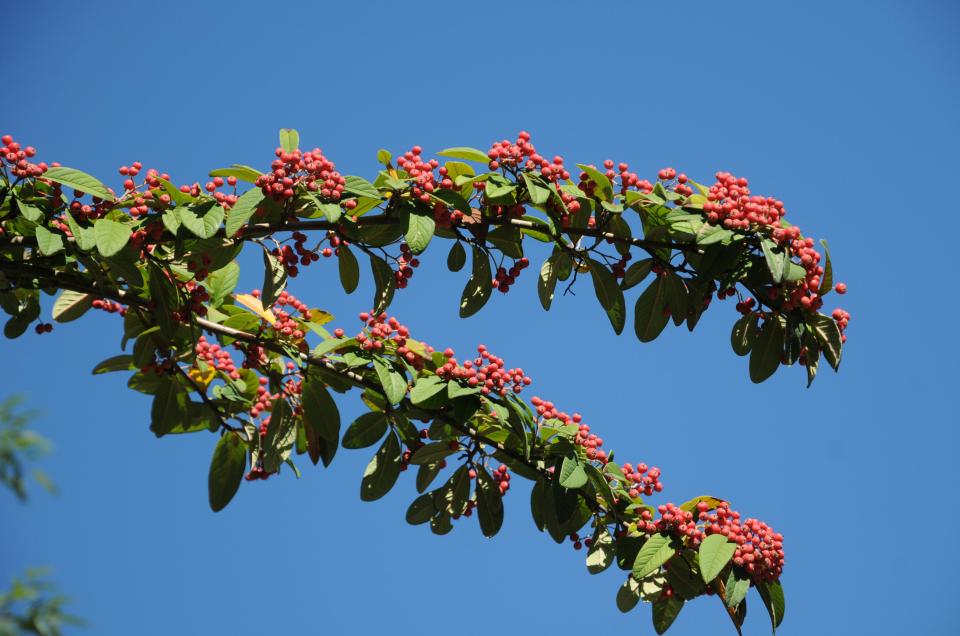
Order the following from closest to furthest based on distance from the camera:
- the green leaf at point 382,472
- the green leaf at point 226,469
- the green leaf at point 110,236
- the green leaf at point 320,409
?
1. the green leaf at point 110,236
2. the green leaf at point 320,409
3. the green leaf at point 382,472
4. the green leaf at point 226,469

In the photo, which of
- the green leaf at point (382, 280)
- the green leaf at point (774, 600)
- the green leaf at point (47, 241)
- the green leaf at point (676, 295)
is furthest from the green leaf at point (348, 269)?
the green leaf at point (774, 600)

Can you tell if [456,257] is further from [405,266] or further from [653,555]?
[653,555]

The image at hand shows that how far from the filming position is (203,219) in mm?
4820

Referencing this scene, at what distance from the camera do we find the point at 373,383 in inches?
211

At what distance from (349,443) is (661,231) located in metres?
1.73

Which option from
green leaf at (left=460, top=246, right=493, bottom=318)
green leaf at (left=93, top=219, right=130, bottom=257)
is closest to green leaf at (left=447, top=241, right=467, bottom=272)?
green leaf at (left=460, top=246, right=493, bottom=318)

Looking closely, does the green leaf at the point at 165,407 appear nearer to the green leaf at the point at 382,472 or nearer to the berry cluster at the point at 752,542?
the green leaf at the point at 382,472

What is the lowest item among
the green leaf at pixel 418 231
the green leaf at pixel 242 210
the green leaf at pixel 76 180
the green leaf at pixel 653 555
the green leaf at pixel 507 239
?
the green leaf at pixel 653 555

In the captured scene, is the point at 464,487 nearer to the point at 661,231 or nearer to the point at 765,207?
the point at 661,231

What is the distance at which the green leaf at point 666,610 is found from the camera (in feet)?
17.8

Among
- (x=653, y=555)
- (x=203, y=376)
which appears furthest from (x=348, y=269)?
(x=653, y=555)

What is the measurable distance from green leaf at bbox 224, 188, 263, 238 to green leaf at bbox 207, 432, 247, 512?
1.39 m

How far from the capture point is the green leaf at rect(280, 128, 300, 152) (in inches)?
195

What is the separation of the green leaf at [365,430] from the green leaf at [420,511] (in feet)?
1.37
